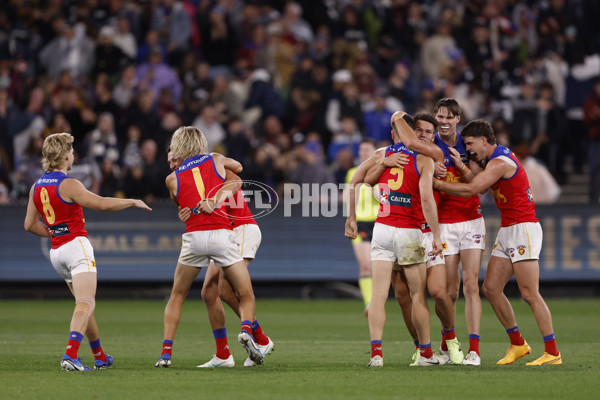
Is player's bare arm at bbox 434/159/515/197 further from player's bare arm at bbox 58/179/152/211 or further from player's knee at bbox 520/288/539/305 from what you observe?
player's bare arm at bbox 58/179/152/211

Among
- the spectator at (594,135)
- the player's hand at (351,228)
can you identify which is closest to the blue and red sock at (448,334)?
the player's hand at (351,228)

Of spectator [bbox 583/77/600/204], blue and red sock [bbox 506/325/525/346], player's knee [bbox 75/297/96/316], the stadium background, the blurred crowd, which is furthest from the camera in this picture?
the blurred crowd

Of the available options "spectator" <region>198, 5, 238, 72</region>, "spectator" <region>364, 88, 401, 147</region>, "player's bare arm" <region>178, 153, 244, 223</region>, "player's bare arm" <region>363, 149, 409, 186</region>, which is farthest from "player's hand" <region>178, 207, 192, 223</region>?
"spectator" <region>198, 5, 238, 72</region>

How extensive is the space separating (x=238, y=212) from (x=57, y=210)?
2075 mm

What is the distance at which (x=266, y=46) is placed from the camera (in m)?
23.8

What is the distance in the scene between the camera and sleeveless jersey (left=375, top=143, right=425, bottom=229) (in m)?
10.2

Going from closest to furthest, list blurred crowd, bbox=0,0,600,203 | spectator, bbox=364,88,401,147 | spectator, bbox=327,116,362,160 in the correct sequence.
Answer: spectator, bbox=327,116,362,160, blurred crowd, bbox=0,0,600,203, spectator, bbox=364,88,401,147

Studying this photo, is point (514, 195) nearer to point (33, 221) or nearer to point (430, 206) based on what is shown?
point (430, 206)

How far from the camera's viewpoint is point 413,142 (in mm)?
10180

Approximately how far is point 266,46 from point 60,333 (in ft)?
36.2

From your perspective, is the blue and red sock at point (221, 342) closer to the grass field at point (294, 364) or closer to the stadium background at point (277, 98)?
the grass field at point (294, 364)

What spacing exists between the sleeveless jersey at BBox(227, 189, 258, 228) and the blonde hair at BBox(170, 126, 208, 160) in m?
0.86

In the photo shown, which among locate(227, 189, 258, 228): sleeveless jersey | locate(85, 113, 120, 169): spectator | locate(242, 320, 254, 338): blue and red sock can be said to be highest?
locate(85, 113, 120, 169): spectator

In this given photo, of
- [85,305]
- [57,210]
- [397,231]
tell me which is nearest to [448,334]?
[397,231]
